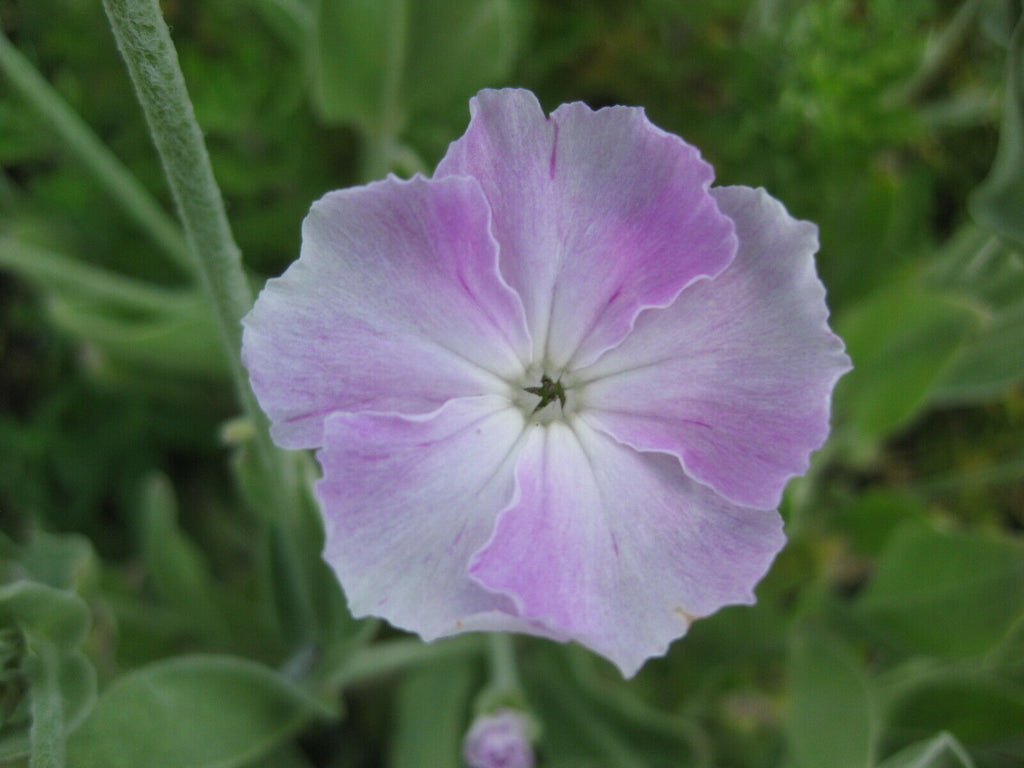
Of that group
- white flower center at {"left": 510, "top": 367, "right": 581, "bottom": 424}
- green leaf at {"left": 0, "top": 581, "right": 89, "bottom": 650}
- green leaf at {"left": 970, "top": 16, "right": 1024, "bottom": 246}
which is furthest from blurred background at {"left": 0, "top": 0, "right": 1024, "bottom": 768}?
white flower center at {"left": 510, "top": 367, "right": 581, "bottom": 424}

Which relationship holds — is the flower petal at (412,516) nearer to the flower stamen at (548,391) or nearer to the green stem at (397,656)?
the flower stamen at (548,391)

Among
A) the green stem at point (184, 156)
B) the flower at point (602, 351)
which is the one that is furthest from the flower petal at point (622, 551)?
the green stem at point (184, 156)

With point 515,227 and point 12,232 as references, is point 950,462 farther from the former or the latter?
point 12,232

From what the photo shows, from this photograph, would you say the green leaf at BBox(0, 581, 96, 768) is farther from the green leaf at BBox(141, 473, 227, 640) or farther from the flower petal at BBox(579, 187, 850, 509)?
the flower petal at BBox(579, 187, 850, 509)

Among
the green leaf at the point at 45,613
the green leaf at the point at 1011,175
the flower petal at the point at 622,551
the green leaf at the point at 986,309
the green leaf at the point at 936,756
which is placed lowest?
the green leaf at the point at 936,756

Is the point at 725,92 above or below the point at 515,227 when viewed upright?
above

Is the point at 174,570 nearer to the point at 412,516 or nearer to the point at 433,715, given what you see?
the point at 433,715

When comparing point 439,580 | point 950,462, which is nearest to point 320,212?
point 439,580
